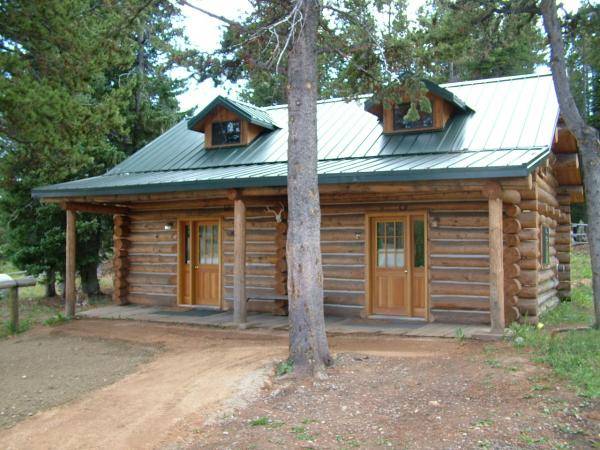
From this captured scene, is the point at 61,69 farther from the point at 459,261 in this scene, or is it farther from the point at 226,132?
the point at 459,261

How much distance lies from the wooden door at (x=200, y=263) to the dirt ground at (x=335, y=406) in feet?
16.9

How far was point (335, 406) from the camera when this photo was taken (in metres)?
6.41

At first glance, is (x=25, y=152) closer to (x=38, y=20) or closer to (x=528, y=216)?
(x=38, y=20)

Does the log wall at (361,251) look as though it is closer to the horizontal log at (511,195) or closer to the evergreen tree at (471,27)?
the horizontal log at (511,195)

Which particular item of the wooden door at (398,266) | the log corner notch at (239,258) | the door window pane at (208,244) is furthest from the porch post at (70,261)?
the wooden door at (398,266)

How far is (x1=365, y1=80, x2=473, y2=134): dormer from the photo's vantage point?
40.4 ft

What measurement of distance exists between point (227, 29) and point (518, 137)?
5.94m

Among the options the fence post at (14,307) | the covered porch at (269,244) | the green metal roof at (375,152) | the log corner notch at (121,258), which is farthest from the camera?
the log corner notch at (121,258)

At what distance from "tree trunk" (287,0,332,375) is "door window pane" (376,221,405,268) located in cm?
473

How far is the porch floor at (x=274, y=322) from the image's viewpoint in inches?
409

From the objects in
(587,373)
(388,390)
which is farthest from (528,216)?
(388,390)

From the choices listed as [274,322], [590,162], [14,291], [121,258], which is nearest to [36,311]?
[121,258]

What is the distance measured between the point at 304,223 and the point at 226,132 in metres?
8.20

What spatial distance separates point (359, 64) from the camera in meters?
9.64
